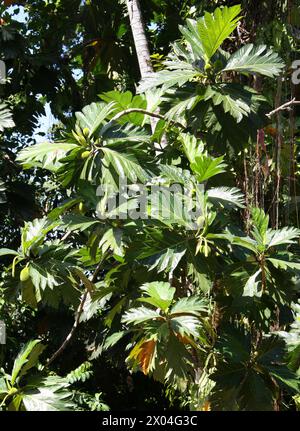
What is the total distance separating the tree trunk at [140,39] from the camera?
11.3 ft

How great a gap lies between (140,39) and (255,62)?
1039mm

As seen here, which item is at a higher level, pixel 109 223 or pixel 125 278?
pixel 109 223

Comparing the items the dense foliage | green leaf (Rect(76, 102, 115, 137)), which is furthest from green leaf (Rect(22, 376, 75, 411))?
green leaf (Rect(76, 102, 115, 137))

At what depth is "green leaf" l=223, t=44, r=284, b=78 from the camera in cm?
270

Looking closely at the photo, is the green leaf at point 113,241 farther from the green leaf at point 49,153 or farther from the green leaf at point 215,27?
the green leaf at point 215,27

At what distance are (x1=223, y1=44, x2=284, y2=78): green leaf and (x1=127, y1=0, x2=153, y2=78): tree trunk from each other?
735 mm

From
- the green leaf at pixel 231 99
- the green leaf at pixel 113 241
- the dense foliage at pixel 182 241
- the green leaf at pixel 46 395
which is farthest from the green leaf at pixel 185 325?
the green leaf at pixel 231 99

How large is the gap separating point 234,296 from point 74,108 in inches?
133

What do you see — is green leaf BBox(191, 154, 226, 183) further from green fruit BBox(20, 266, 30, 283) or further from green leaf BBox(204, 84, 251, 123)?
green fruit BBox(20, 266, 30, 283)

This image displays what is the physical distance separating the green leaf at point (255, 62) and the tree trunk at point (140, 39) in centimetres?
74

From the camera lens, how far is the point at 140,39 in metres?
3.59

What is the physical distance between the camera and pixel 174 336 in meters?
2.50

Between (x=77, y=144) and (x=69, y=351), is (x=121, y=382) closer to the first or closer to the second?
(x=69, y=351)
